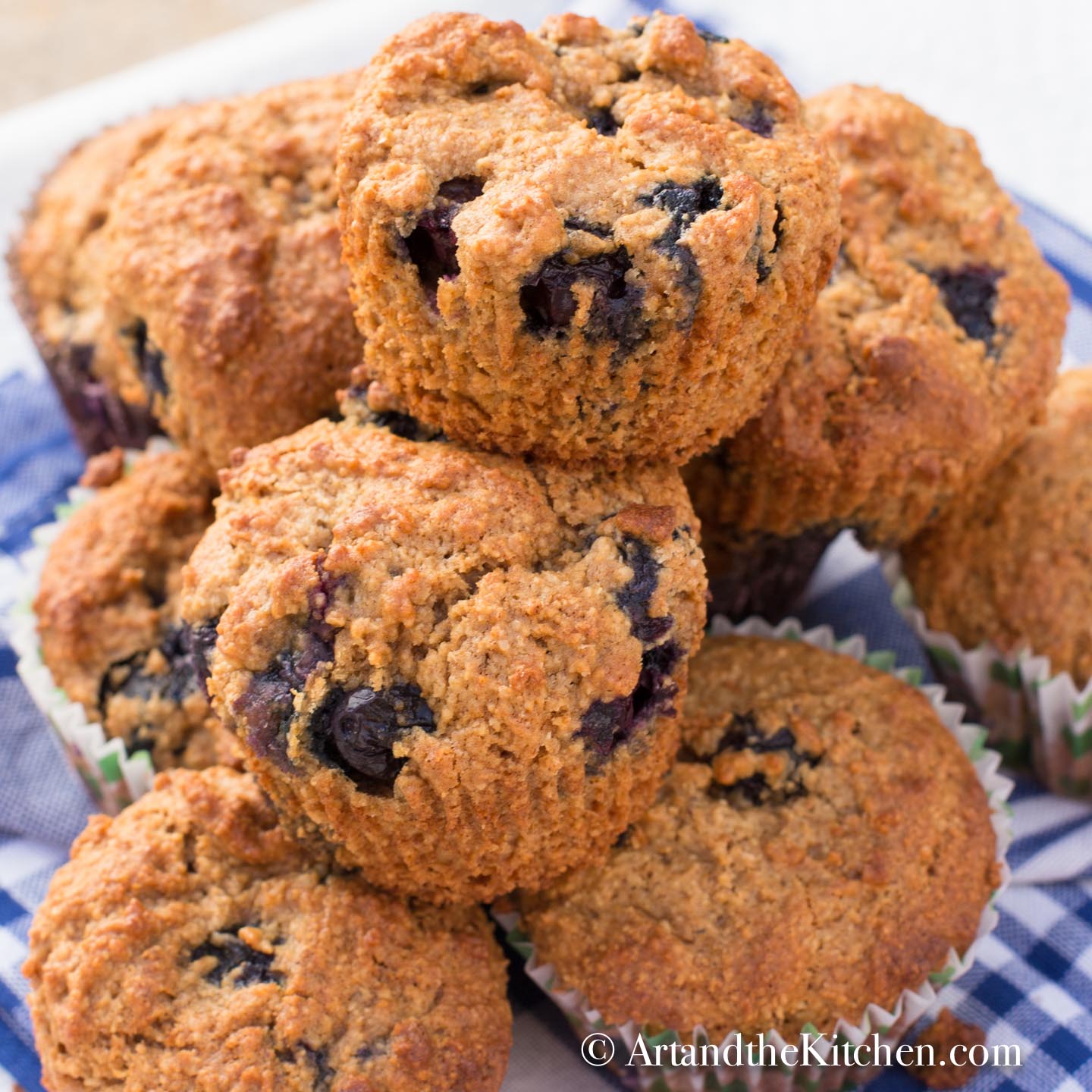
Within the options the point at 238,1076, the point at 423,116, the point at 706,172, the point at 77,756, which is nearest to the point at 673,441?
the point at 706,172

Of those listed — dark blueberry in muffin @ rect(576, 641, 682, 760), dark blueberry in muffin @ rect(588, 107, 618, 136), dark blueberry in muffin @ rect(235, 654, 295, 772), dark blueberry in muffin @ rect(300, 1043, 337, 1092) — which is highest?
dark blueberry in muffin @ rect(588, 107, 618, 136)

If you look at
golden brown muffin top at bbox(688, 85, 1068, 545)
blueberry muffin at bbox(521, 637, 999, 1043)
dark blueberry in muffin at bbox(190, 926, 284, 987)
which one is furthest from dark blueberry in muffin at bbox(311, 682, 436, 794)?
golden brown muffin top at bbox(688, 85, 1068, 545)

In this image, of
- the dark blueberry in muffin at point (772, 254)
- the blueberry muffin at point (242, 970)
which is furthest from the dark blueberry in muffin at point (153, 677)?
the dark blueberry in muffin at point (772, 254)

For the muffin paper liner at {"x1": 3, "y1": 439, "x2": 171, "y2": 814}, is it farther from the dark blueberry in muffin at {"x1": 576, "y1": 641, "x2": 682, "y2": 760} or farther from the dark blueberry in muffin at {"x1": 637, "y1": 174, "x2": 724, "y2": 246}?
the dark blueberry in muffin at {"x1": 637, "y1": 174, "x2": 724, "y2": 246}

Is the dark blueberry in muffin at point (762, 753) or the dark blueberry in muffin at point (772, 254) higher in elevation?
the dark blueberry in muffin at point (772, 254)

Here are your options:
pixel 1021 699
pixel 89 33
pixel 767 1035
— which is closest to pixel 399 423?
pixel 767 1035

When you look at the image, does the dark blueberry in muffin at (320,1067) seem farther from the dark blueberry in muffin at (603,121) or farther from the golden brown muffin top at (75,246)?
the golden brown muffin top at (75,246)
